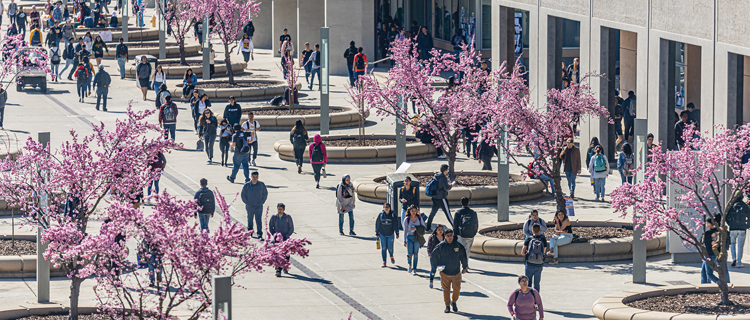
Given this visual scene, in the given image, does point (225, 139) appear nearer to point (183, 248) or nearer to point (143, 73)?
point (143, 73)

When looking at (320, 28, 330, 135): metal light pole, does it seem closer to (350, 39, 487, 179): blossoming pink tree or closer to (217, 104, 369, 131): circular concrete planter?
(217, 104, 369, 131): circular concrete planter

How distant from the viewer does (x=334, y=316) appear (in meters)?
16.4

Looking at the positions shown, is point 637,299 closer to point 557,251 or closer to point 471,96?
point 557,251

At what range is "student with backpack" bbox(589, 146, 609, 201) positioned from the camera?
24.3m

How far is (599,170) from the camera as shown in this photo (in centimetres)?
2427

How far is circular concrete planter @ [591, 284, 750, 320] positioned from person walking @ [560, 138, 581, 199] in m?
8.69

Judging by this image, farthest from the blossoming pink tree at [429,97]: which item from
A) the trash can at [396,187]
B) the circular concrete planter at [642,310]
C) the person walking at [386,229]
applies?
the circular concrete planter at [642,310]

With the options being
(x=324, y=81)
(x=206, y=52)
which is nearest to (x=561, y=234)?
(x=324, y=81)

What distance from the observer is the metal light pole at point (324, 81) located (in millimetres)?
31500

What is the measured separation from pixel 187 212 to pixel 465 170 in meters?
15.7

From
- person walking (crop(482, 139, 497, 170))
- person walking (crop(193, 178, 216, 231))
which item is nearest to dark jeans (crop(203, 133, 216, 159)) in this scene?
person walking (crop(482, 139, 497, 170))

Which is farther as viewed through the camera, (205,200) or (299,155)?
(299,155)

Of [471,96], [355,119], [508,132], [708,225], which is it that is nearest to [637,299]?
[708,225]

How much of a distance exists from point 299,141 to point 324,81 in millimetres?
4853
